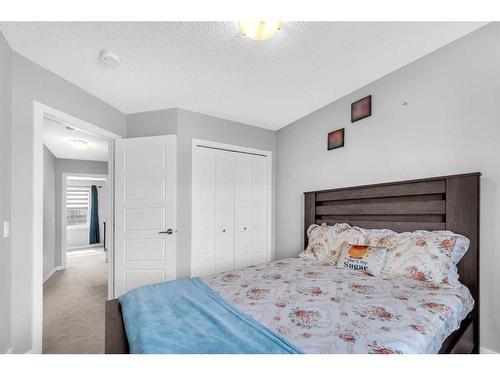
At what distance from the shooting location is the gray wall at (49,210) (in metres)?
4.10

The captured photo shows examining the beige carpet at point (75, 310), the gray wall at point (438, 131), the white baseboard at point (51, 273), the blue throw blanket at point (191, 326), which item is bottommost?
the white baseboard at point (51, 273)

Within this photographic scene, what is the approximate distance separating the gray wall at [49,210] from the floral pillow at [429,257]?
16.7 feet

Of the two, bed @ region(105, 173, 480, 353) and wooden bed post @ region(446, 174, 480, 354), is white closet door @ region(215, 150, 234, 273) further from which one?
wooden bed post @ region(446, 174, 480, 354)

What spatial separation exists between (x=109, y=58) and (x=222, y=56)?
2.89 feet

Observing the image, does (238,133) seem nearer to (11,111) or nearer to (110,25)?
(110,25)

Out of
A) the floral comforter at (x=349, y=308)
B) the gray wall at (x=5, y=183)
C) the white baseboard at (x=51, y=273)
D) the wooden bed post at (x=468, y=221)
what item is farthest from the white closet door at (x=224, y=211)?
the white baseboard at (x=51, y=273)

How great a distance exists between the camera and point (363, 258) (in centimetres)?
190

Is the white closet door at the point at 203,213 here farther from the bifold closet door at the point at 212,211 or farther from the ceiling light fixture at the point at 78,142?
the ceiling light fixture at the point at 78,142

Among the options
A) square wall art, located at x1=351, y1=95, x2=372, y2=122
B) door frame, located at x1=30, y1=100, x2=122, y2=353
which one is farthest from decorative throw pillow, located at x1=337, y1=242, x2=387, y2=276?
door frame, located at x1=30, y1=100, x2=122, y2=353

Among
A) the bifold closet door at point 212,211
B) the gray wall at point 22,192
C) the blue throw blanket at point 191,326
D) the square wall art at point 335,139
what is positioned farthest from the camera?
the bifold closet door at point 212,211

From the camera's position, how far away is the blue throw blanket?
97 cm

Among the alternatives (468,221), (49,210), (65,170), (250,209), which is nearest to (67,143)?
(65,170)

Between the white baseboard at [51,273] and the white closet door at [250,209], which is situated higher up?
the white closet door at [250,209]

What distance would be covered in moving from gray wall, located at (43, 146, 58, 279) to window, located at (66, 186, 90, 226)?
8.13ft
